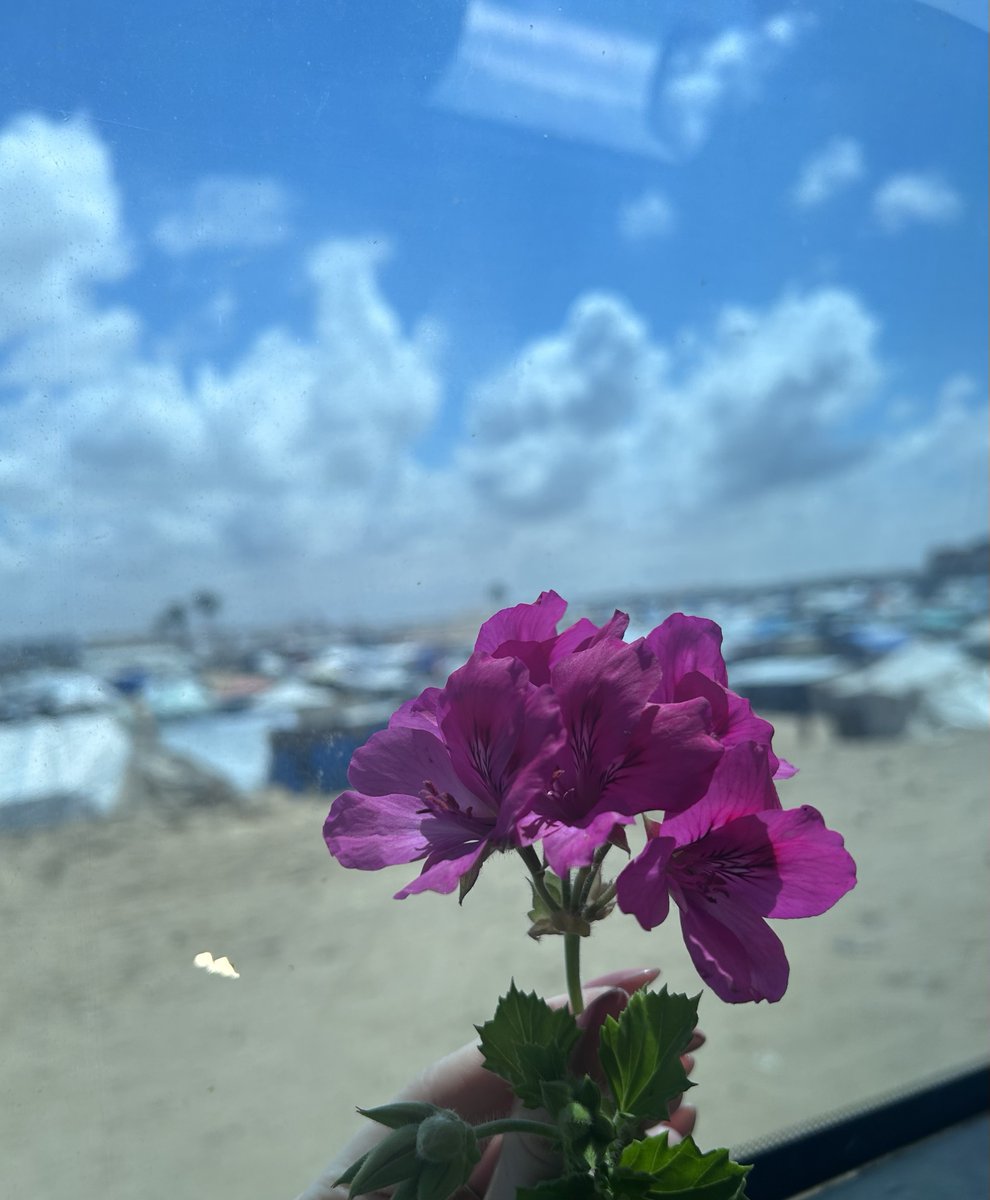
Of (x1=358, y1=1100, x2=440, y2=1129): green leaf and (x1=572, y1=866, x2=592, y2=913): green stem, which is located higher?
(x1=572, y1=866, x2=592, y2=913): green stem

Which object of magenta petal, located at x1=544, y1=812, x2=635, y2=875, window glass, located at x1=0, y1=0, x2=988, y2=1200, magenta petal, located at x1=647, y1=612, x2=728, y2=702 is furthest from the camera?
window glass, located at x1=0, y1=0, x2=988, y2=1200

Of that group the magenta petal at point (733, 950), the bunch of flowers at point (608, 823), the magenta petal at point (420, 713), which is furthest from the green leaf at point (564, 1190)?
the magenta petal at point (420, 713)

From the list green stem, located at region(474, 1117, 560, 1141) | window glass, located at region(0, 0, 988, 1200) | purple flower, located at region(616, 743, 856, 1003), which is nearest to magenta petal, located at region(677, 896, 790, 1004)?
purple flower, located at region(616, 743, 856, 1003)

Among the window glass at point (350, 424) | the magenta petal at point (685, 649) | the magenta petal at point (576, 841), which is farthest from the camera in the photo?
the window glass at point (350, 424)

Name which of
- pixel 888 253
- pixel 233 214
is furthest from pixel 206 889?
pixel 888 253

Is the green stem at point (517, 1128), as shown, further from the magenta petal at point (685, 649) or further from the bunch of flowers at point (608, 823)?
the magenta petal at point (685, 649)

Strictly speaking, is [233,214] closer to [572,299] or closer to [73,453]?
[73,453]

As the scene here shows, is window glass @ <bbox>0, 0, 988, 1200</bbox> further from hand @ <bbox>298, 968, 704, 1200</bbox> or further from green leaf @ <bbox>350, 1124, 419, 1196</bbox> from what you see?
green leaf @ <bbox>350, 1124, 419, 1196</bbox>

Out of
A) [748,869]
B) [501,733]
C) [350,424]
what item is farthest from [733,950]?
[350,424]

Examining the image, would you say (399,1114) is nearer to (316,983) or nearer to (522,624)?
(522,624)
